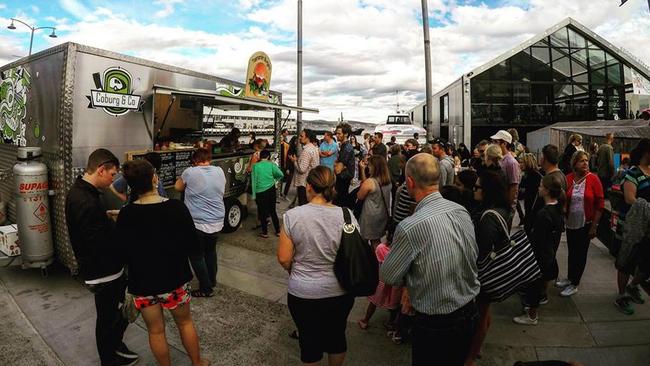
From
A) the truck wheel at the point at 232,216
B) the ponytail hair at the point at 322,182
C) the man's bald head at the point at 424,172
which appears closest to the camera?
the man's bald head at the point at 424,172

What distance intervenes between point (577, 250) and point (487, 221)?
8.61ft

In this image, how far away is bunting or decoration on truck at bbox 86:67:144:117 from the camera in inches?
182

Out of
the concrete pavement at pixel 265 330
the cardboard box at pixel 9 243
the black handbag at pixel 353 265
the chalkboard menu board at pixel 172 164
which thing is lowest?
the concrete pavement at pixel 265 330

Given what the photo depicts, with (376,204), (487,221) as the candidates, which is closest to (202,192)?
(376,204)

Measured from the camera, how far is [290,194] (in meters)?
11.2

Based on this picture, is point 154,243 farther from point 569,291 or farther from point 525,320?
point 569,291

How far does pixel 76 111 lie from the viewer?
4445mm

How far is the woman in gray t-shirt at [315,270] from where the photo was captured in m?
2.46

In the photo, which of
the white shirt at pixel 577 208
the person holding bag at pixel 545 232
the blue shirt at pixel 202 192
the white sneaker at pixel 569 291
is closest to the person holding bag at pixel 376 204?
the person holding bag at pixel 545 232

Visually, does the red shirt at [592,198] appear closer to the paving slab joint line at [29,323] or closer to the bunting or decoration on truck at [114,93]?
the paving slab joint line at [29,323]

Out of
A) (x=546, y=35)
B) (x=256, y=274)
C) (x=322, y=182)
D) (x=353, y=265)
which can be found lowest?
(x=256, y=274)

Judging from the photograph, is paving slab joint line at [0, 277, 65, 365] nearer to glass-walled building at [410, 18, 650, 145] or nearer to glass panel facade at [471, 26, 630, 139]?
glass-walled building at [410, 18, 650, 145]

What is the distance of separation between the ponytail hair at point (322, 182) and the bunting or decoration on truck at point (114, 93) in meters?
3.42

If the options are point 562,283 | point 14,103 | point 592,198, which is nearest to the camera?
point 592,198
